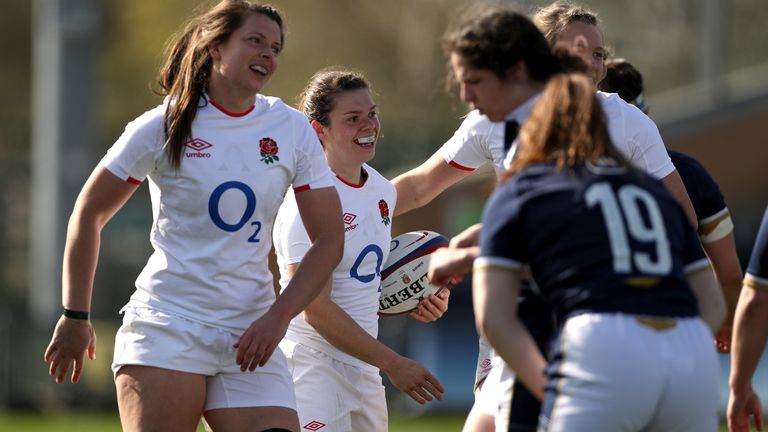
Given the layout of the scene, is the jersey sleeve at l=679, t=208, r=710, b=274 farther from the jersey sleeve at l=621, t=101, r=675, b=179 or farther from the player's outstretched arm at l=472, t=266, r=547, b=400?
the jersey sleeve at l=621, t=101, r=675, b=179

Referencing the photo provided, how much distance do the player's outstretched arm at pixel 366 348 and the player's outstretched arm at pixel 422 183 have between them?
798 millimetres

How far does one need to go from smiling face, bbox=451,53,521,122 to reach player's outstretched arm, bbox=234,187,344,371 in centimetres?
114

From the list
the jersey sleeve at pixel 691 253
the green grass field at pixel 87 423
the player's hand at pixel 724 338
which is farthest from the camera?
the green grass field at pixel 87 423

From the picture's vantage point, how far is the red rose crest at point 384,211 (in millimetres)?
5805

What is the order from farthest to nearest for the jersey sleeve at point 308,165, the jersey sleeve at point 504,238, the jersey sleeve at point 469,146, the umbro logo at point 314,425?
the jersey sleeve at point 469,146 → the umbro logo at point 314,425 → the jersey sleeve at point 308,165 → the jersey sleeve at point 504,238

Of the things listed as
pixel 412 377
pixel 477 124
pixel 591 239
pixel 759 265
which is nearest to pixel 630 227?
pixel 591 239

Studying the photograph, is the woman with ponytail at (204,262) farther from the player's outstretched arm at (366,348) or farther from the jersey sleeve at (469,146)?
the jersey sleeve at (469,146)

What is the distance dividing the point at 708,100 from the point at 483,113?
1611 centimetres

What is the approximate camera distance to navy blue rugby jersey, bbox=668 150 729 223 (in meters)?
5.69

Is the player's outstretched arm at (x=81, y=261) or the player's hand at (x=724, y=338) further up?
the player's outstretched arm at (x=81, y=261)

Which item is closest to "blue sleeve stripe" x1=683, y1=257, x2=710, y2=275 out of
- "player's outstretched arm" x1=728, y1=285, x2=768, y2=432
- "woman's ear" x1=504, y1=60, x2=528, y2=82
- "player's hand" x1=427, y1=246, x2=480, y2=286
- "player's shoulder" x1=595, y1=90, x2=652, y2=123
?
"player's hand" x1=427, y1=246, x2=480, y2=286

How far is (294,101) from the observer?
A: 1069 centimetres

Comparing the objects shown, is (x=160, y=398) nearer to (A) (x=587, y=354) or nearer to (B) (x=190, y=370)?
(B) (x=190, y=370)

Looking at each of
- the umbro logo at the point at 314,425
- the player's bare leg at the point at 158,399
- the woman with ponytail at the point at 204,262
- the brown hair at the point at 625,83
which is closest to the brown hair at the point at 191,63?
the woman with ponytail at the point at 204,262
